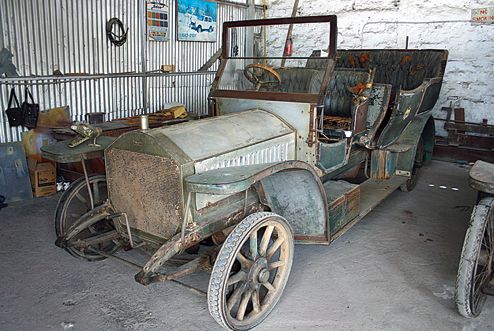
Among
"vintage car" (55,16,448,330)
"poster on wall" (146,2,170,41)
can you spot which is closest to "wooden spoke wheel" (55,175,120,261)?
"vintage car" (55,16,448,330)

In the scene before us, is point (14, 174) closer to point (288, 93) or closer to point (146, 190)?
point (146, 190)

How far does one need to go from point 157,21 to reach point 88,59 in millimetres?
1442

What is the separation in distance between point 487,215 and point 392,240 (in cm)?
138

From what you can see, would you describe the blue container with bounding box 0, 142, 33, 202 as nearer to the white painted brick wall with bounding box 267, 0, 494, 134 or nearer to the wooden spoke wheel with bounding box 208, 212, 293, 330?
the wooden spoke wheel with bounding box 208, 212, 293, 330

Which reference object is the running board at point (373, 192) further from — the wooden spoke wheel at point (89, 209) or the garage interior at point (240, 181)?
the wooden spoke wheel at point (89, 209)

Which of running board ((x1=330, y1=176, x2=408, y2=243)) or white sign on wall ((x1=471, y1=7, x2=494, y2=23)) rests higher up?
white sign on wall ((x1=471, y1=7, x2=494, y2=23))

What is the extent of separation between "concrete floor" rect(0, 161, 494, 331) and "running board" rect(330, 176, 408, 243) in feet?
0.88

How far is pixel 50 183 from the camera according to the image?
5.21 meters

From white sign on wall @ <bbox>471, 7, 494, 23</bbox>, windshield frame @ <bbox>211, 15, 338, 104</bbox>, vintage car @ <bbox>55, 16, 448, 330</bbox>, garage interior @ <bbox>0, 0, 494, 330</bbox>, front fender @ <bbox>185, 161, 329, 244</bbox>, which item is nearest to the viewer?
vintage car @ <bbox>55, 16, 448, 330</bbox>

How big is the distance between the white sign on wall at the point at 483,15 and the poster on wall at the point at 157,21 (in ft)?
15.4

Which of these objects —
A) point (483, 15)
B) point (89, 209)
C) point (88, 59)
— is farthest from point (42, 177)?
point (483, 15)

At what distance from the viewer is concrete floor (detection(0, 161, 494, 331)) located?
2.71 meters

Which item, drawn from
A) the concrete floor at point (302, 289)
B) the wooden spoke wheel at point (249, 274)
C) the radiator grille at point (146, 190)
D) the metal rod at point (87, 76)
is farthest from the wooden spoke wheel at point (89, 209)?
the metal rod at point (87, 76)

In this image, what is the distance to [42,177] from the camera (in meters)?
5.14
